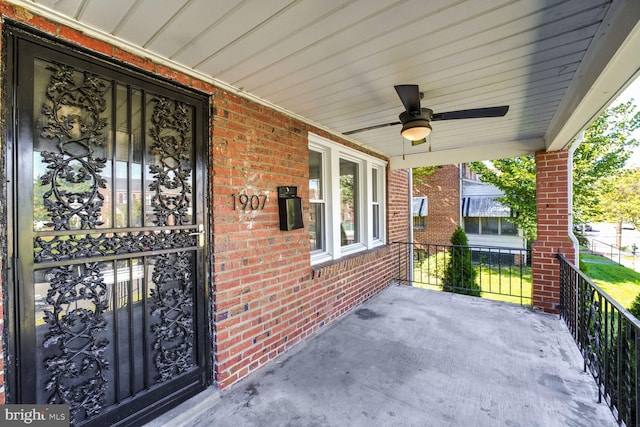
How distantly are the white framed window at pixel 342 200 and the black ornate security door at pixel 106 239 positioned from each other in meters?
1.61

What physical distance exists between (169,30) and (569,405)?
11.6 feet

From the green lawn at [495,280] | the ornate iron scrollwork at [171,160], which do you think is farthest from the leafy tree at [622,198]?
the ornate iron scrollwork at [171,160]

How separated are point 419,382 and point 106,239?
8.15 feet

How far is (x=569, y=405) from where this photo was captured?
1992 millimetres

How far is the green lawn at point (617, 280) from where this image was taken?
6.72m

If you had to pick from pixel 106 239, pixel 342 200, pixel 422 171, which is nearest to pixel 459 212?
pixel 422 171

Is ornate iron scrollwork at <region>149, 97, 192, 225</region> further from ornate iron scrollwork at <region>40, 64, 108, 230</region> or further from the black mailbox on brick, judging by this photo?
the black mailbox on brick

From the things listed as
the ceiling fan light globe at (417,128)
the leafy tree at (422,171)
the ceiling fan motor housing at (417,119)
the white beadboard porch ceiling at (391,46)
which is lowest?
the ceiling fan light globe at (417,128)

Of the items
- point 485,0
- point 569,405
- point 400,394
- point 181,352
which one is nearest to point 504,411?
point 569,405

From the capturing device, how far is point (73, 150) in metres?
1.56

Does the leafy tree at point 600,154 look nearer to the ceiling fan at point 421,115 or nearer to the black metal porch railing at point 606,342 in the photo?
the black metal porch railing at point 606,342

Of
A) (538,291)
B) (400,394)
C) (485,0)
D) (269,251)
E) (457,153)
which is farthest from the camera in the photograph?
(457,153)

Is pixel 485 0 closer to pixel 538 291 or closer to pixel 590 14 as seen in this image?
pixel 590 14

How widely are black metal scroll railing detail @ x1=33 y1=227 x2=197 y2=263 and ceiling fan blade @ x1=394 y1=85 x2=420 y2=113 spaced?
1.80m
